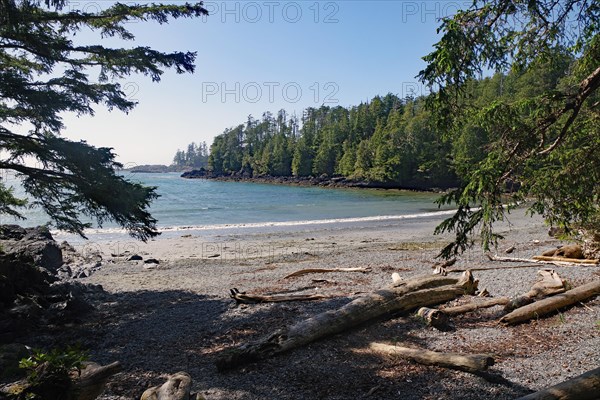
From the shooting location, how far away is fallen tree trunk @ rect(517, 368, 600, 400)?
365cm

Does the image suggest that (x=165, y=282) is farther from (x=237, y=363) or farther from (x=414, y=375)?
(x=414, y=375)

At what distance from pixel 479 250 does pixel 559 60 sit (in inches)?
392

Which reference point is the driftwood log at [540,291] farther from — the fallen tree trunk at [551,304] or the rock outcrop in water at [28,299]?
the rock outcrop in water at [28,299]

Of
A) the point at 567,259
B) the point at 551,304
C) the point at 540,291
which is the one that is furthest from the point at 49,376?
the point at 567,259

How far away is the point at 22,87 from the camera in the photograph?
717 centimetres

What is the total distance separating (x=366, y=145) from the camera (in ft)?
290

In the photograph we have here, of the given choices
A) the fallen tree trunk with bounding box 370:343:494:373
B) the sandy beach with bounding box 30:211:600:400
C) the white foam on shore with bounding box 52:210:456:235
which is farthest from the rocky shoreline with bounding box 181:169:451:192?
the fallen tree trunk with bounding box 370:343:494:373

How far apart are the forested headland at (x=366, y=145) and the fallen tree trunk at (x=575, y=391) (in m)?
41.1

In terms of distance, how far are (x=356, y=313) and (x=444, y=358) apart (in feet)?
5.68

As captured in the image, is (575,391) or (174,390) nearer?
(575,391)

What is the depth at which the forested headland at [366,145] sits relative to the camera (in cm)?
6804

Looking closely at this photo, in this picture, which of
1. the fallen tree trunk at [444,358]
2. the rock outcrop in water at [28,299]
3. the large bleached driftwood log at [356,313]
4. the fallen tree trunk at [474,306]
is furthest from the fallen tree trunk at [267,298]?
the rock outcrop in water at [28,299]

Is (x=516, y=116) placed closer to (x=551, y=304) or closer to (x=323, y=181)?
A: (x=551, y=304)

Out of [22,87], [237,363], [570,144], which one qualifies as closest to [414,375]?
[237,363]
